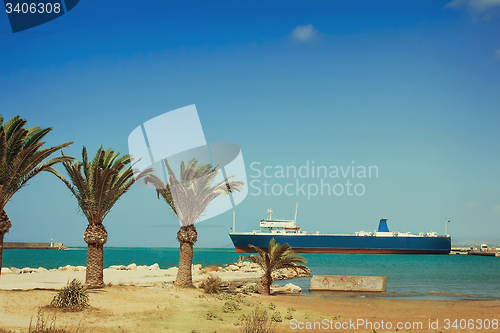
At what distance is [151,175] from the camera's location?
15.7 m

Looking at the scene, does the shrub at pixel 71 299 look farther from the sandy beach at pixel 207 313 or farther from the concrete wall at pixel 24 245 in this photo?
the concrete wall at pixel 24 245

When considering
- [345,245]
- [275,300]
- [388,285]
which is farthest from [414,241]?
[275,300]

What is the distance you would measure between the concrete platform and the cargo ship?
46565mm

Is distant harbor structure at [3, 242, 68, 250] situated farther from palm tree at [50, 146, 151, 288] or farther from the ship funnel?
palm tree at [50, 146, 151, 288]

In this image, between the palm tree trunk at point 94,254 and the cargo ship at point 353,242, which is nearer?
the palm tree trunk at point 94,254

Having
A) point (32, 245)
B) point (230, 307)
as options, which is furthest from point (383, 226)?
point (32, 245)

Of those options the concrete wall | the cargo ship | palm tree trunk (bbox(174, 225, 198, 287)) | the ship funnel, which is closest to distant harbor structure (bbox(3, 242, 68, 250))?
the concrete wall

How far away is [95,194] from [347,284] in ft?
44.6

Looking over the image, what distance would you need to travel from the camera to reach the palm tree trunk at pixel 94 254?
44.5ft

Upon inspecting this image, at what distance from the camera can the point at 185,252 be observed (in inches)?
646

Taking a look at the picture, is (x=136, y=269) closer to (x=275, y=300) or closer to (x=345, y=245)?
(x=275, y=300)

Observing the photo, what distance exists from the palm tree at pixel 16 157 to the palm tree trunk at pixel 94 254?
124 inches

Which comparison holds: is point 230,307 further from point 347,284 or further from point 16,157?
point 347,284

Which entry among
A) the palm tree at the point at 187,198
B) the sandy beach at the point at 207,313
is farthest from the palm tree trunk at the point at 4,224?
the palm tree at the point at 187,198
